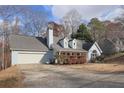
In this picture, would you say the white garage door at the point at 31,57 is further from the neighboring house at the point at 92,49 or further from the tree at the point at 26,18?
the neighboring house at the point at 92,49

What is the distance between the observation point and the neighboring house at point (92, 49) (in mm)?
26080

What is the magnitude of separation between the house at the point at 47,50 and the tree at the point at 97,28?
2171 mm

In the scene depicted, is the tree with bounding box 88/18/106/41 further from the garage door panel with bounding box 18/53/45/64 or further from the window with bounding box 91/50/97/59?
the garage door panel with bounding box 18/53/45/64

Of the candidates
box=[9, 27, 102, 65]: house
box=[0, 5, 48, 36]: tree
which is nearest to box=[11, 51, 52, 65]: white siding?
box=[9, 27, 102, 65]: house

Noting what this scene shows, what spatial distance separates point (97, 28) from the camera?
83.7 ft

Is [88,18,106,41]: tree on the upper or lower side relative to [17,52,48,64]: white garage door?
upper

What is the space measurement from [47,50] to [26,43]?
85.9 inches

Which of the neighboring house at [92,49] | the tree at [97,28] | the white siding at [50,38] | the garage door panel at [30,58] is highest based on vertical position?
the tree at [97,28]

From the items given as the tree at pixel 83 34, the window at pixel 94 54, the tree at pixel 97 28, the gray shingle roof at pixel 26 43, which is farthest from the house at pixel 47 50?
the tree at pixel 97 28

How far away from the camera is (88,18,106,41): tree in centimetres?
2388

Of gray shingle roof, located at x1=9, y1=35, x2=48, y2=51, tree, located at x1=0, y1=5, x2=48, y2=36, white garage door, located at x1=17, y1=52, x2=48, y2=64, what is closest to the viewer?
white garage door, located at x1=17, y1=52, x2=48, y2=64

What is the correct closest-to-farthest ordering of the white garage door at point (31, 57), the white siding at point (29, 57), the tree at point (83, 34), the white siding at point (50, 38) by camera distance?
the white siding at point (29, 57) → the white garage door at point (31, 57) → the white siding at point (50, 38) → the tree at point (83, 34)
